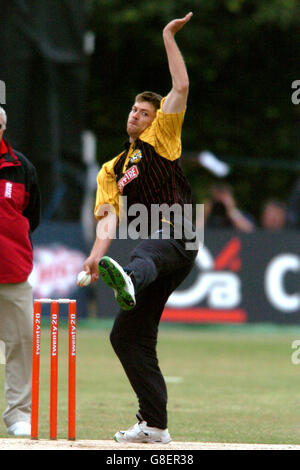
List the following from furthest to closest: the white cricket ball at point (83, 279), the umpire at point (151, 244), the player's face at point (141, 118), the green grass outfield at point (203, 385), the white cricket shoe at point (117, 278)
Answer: the green grass outfield at point (203, 385)
the player's face at point (141, 118)
the umpire at point (151, 244)
the white cricket ball at point (83, 279)
the white cricket shoe at point (117, 278)

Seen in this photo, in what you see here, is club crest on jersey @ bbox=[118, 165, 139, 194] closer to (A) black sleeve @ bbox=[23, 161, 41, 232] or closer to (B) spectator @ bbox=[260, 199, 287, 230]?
(A) black sleeve @ bbox=[23, 161, 41, 232]

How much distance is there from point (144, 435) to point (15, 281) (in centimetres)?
157

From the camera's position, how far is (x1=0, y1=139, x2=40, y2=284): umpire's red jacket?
7.65 meters

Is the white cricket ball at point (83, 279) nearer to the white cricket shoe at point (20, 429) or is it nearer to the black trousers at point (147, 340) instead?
the black trousers at point (147, 340)

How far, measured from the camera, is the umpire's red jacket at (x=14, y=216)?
765 centimetres

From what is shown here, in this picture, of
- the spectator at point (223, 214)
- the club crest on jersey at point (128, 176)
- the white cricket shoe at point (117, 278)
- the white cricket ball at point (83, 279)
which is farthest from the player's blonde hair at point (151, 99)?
the spectator at point (223, 214)

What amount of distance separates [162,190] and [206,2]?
17.8m

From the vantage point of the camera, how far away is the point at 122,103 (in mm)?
25453

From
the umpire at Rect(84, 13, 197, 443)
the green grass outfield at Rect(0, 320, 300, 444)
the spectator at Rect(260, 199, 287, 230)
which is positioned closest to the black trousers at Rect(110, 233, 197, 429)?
the umpire at Rect(84, 13, 197, 443)

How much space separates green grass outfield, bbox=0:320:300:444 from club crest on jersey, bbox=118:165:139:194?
191cm

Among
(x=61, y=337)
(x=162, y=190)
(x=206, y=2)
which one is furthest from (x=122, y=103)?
(x=162, y=190)

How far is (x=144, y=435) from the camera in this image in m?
A: 7.10

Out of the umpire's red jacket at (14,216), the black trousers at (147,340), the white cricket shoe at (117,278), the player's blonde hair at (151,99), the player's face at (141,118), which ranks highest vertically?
the player's blonde hair at (151,99)
